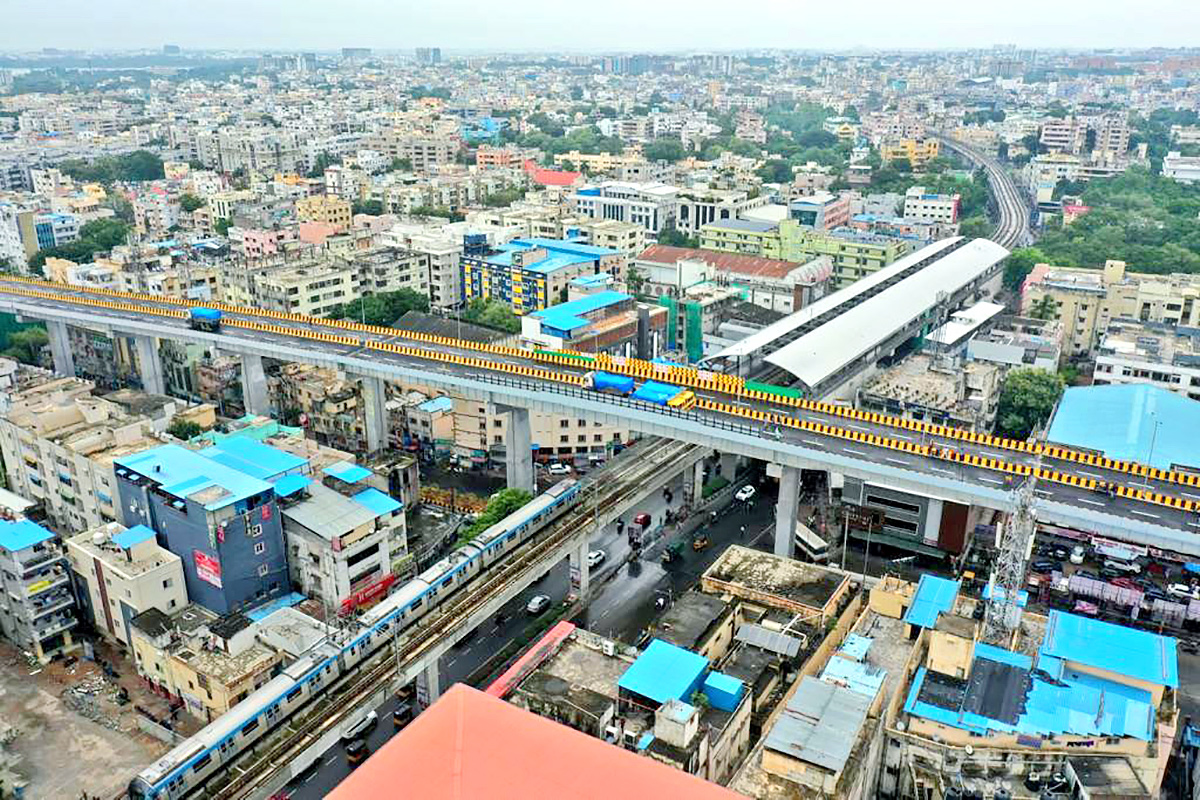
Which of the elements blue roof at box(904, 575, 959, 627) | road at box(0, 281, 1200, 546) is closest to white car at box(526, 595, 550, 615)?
road at box(0, 281, 1200, 546)

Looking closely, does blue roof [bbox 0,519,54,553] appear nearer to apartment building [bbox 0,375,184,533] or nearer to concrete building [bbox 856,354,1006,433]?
apartment building [bbox 0,375,184,533]

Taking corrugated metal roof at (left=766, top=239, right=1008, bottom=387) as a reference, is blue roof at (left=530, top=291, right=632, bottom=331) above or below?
above

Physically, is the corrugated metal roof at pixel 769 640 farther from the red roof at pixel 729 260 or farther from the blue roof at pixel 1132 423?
the red roof at pixel 729 260

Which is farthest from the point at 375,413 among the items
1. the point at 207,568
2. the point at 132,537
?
the point at 132,537

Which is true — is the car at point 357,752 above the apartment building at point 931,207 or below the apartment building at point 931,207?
below

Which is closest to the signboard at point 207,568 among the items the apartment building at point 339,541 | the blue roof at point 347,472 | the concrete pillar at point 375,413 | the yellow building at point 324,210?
the apartment building at point 339,541
